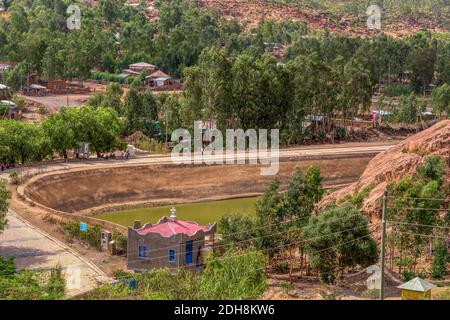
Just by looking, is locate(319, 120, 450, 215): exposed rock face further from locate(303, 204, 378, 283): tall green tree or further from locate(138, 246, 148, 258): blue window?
locate(138, 246, 148, 258): blue window

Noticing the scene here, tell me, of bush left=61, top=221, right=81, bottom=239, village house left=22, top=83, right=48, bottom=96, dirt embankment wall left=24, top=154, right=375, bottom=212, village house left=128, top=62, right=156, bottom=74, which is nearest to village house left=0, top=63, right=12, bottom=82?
village house left=22, top=83, right=48, bottom=96

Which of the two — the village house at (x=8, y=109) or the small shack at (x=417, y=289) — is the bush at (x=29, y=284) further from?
the village house at (x=8, y=109)

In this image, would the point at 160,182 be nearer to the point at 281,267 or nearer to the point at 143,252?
the point at 281,267

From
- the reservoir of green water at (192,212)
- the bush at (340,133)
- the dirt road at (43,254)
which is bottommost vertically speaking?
the reservoir of green water at (192,212)

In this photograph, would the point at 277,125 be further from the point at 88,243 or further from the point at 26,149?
the point at 88,243

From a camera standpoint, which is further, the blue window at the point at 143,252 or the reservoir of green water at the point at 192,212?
the reservoir of green water at the point at 192,212

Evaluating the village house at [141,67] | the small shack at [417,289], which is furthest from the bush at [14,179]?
the village house at [141,67]
